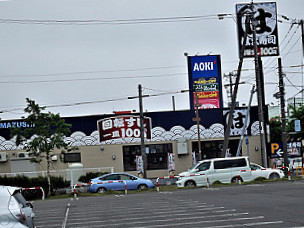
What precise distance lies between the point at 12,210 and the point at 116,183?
76.0 ft

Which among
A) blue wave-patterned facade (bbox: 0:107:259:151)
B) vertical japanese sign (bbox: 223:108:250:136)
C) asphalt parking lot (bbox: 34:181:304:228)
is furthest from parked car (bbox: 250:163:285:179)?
asphalt parking lot (bbox: 34:181:304:228)

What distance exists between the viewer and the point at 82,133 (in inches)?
1769

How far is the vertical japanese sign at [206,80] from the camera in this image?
48.2 meters

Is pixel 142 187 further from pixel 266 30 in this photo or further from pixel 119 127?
pixel 266 30

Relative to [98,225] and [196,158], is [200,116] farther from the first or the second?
[98,225]

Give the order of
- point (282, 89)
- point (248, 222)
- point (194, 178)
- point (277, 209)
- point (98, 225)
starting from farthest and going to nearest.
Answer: point (282, 89)
point (194, 178)
point (277, 209)
point (98, 225)
point (248, 222)

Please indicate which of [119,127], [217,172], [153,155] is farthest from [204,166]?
[119,127]

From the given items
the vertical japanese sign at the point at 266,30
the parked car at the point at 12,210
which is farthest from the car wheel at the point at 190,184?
the parked car at the point at 12,210

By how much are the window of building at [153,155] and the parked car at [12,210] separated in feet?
117

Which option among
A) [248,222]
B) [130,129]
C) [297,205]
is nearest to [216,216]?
[248,222]

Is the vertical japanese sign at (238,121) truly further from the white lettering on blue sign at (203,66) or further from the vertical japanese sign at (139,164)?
the vertical japanese sign at (139,164)

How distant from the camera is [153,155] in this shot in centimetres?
4572

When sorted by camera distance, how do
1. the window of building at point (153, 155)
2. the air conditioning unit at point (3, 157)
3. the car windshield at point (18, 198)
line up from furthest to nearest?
the window of building at point (153, 155) → the air conditioning unit at point (3, 157) → the car windshield at point (18, 198)

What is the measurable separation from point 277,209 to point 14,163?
3277cm
